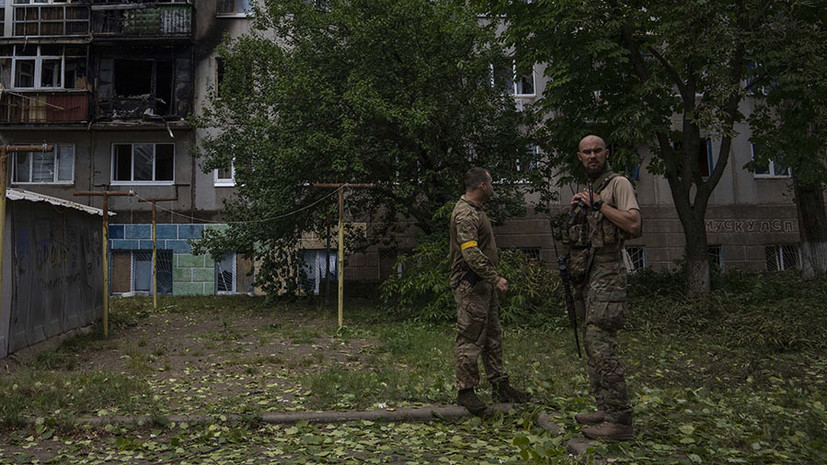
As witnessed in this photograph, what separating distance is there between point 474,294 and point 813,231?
43.8 ft

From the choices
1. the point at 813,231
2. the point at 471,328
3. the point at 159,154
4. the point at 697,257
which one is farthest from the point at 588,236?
the point at 159,154

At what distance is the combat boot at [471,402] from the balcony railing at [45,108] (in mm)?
21015

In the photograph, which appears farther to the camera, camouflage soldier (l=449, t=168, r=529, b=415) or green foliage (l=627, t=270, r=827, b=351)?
green foliage (l=627, t=270, r=827, b=351)

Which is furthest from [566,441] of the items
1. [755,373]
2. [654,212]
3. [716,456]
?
[654,212]

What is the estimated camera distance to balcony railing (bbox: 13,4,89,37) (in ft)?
73.6

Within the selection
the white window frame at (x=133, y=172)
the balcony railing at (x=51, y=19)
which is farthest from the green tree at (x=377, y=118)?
the balcony railing at (x=51, y=19)

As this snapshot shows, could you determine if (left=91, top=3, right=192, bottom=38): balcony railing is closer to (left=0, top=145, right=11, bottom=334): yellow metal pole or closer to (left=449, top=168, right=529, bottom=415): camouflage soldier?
(left=0, top=145, right=11, bottom=334): yellow metal pole

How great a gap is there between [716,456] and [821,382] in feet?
13.2

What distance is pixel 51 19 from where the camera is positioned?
22.4 m

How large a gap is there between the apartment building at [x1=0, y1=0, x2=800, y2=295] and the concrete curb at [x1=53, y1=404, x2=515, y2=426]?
1540 cm

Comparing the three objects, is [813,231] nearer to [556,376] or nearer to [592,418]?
[556,376]

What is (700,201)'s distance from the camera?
13078 mm

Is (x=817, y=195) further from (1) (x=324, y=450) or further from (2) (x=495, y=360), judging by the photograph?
(1) (x=324, y=450)

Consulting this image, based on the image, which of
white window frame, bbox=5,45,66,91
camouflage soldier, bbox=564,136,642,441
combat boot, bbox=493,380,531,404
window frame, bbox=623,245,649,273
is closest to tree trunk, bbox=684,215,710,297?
window frame, bbox=623,245,649,273
